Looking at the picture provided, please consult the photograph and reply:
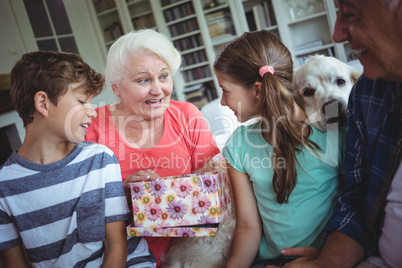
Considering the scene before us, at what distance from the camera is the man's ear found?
1111mm

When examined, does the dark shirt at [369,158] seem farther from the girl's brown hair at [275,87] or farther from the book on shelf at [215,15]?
the book on shelf at [215,15]

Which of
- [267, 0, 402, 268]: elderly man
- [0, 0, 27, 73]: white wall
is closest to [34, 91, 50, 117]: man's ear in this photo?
[267, 0, 402, 268]: elderly man

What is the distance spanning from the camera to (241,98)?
1162mm

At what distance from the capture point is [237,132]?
47.4 inches

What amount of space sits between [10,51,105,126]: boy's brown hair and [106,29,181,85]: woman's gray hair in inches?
10.2

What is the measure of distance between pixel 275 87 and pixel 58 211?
2.78ft

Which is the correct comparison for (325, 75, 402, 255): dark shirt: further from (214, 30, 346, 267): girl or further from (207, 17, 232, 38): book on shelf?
(207, 17, 232, 38): book on shelf

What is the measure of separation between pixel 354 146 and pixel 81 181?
910mm

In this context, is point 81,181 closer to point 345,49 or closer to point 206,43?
point 206,43

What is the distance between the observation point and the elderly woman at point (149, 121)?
4.54 ft

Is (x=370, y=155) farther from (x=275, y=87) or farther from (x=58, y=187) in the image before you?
(x=58, y=187)

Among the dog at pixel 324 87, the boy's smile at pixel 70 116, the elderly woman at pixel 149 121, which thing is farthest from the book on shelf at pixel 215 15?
the boy's smile at pixel 70 116

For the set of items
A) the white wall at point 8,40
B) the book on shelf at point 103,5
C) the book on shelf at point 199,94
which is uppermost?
the book on shelf at point 103,5

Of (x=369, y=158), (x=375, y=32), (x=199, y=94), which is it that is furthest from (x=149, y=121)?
(x=199, y=94)
